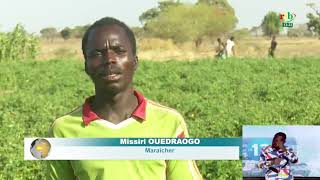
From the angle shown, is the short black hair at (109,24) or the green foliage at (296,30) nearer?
the short black hair at (109,24)

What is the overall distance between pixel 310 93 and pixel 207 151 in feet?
22.6

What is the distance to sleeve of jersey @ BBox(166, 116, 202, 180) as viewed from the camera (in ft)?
6.57

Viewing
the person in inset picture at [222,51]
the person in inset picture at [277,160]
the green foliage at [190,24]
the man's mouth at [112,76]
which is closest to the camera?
the man's mouth at [112,76]

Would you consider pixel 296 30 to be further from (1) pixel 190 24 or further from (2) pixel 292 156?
(1) pixel 190 24

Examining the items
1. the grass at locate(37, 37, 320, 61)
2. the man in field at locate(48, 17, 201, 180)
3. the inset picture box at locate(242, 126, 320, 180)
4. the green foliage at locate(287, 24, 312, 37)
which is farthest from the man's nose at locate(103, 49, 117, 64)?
the grass at locate(37, 37, 320, 61)

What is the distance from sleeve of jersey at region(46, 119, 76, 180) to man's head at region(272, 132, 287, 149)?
1.11 m

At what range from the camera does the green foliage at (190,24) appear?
70.5 ft

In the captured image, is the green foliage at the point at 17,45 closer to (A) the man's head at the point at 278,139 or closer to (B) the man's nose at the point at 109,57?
(A) the man's head at the point at 278,139

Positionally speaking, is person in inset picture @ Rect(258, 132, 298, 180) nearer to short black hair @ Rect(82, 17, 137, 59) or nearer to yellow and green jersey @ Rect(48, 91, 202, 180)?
yellow and green jersey @ Rect(48, 91, 202, 180)

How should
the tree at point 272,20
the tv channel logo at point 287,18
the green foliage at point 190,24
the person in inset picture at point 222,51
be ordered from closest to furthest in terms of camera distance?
Result: the tv channel logo at point 287,18
the tree at point 272,20
the person in inset picture at point 222,51
the green foliage at point 190,24

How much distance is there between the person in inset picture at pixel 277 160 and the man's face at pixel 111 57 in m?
1.04

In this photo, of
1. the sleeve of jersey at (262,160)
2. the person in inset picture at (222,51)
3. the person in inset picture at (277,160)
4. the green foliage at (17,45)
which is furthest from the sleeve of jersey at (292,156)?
the green foliage at (17,45)

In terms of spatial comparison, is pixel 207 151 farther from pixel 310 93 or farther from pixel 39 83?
pixel 39 83

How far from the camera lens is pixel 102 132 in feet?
6.88
